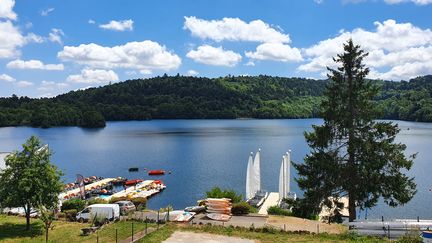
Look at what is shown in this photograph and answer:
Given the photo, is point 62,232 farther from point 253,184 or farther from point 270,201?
point 270,201

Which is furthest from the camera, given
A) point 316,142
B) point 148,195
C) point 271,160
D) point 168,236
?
point 271,160

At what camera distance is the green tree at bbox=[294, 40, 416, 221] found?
1174 inches

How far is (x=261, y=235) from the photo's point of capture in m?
25.0

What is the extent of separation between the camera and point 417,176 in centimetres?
7106

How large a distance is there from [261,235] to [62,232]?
12362mm

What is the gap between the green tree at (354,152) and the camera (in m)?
29.8

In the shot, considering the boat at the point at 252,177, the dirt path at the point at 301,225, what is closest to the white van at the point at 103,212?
the dirt path at the point at 301,225

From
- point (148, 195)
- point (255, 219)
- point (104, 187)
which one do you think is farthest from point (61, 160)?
point (255, 219)

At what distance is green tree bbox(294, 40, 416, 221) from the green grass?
21.2ft

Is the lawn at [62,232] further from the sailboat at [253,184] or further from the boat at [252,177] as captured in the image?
the boat at [252,177]

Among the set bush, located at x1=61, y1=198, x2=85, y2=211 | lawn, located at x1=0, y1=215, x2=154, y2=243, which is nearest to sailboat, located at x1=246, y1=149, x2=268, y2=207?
bush, located at x1=61, y1=198, x2=85, y2=211

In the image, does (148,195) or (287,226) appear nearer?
(287,226)

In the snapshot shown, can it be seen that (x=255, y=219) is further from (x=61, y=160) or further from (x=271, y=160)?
(x=61, y=160)

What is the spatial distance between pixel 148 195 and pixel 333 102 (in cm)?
3705
